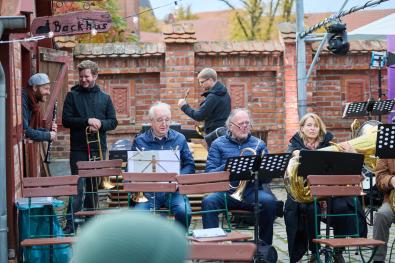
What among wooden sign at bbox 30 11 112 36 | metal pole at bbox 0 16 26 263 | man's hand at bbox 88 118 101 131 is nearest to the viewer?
metal pole at bbox 0 16 26 263

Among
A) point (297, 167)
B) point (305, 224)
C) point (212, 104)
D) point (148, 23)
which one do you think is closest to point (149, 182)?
point (297, 167)

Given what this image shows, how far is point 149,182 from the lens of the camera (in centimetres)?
662

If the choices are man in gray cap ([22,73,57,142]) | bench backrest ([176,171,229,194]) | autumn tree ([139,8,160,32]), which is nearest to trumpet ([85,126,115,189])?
man in gray cap ([22,73,57,142])

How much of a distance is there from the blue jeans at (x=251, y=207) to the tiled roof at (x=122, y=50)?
7031mm

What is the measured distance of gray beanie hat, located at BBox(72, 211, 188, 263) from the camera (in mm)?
1203

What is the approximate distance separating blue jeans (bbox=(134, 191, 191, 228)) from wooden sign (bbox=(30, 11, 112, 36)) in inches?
66.1

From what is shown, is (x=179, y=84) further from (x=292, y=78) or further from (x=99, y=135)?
(x=99, y=135)

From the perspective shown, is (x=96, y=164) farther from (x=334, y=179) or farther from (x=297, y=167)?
Answer: (x=334, y=179)

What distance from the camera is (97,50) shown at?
44.4 ft

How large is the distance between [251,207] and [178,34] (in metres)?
7.05

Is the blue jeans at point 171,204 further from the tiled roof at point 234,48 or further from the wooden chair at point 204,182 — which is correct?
the tiled roof at point 234,48

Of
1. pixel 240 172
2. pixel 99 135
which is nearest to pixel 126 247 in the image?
pixel 240 172

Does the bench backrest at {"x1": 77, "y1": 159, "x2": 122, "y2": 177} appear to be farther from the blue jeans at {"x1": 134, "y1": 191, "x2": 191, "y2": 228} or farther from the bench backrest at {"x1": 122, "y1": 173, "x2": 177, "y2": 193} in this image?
the bench backrest at {"x1": 122, "y1": 173, "x2": 177, "y2": 193}

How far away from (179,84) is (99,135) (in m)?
5.18
